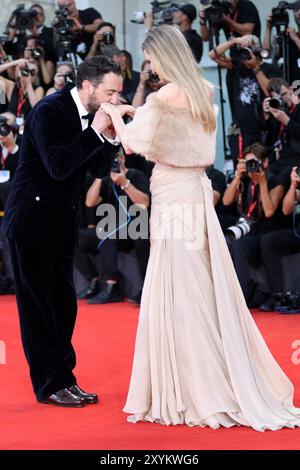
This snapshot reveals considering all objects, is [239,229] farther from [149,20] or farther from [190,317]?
[190,317]

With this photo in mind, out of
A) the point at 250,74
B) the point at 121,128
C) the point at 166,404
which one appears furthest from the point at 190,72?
the point at 250,74

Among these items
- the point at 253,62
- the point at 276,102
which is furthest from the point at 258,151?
the point at 253,62

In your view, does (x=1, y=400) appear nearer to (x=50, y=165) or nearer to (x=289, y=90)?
(x=50, y=165)

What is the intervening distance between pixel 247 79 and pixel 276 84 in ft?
1.99

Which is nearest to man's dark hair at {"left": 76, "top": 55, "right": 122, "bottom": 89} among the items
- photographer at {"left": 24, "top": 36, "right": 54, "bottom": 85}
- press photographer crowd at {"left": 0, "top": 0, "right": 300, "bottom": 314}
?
press photographer crowd at {"left": 0, "top": 0, "right": 300, "bottom": 314}

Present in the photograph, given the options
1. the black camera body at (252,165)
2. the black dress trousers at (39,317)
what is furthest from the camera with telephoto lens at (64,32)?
the black dress trousers at (39,317)

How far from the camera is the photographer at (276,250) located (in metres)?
7.01

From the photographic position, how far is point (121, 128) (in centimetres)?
377

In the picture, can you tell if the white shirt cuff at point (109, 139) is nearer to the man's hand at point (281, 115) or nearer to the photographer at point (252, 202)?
the photographer at point (252, 202)

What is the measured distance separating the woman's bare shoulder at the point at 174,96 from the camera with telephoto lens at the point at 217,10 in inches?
178

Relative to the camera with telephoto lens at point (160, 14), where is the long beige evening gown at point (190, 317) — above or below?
below

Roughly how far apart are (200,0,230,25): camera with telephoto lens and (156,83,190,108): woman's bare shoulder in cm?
452

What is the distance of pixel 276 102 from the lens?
7297mm

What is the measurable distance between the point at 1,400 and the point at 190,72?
1755 millimetres
